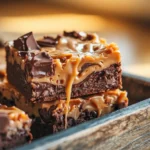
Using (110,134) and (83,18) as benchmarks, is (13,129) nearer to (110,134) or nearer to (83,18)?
(110,134)

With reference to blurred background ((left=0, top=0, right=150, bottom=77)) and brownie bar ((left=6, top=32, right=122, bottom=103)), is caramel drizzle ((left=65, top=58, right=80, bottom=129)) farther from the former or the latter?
blurred background ((left=0, top=0, right=150, bottom=77))

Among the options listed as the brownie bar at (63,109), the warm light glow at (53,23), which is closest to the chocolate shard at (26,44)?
the brownie bar at (63,109)

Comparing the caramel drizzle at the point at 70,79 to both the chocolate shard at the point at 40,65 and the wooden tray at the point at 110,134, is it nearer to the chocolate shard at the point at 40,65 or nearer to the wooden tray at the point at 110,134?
the chocolate shard at the point at 40,65

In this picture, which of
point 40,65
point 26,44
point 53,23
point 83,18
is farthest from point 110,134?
point 83,18

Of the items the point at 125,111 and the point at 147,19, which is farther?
the point at 147,19

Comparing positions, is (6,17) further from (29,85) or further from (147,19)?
(29,85)

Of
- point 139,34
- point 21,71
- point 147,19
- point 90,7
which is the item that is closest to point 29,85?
point 21,71

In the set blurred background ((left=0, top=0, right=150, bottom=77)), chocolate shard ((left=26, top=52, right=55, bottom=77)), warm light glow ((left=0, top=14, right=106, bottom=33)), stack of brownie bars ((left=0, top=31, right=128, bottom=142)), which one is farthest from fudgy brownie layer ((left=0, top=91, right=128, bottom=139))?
warm light glow ((left=0, top=14, right=106, bottom=33))

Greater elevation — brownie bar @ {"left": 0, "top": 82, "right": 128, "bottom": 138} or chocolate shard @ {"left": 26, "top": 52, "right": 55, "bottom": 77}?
chocolate shard @ {"left": 26, "top": 52, "right": 55, "bottom": 77}

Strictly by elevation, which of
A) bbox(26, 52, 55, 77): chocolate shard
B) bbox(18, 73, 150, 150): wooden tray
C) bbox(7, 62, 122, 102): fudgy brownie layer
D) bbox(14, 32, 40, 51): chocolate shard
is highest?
bbox(14, 32, 40, 51): chocolate shard
